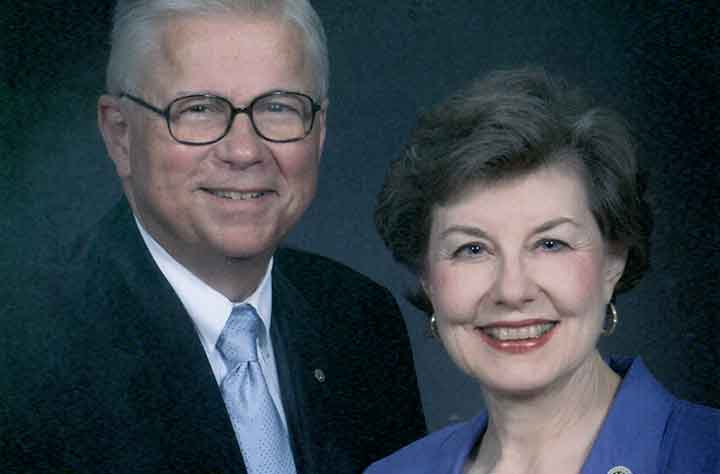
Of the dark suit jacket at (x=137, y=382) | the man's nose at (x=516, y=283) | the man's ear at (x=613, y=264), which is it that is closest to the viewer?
the man's nose at (x=516, y=283)

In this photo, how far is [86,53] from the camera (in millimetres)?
3301

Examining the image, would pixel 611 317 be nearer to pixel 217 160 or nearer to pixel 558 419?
pixel 558 419

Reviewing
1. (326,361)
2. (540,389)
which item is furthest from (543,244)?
(326,361)

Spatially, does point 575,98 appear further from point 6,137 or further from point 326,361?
point 6,137

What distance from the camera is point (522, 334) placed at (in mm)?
2607

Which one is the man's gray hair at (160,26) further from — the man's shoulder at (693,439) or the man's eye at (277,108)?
the man's shoulder at (693,439)

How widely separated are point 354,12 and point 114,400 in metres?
1.46

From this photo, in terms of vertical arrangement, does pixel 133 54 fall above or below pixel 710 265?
above

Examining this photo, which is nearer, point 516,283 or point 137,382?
point 516,283

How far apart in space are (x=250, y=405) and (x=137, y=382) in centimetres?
30

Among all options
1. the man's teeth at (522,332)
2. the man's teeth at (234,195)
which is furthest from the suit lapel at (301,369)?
the man's teeth at (522,332)

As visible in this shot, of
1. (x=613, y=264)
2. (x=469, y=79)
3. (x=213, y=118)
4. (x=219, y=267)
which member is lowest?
(x=219, y=267)

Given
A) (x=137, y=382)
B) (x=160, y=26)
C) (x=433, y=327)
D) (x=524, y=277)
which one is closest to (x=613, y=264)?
(x=524, y=277)

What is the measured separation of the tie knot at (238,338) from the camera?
119 inches
